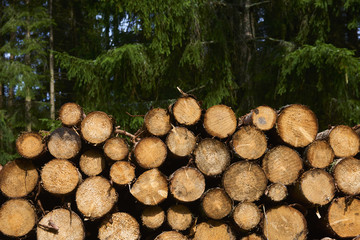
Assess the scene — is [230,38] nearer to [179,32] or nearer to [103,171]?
[179,32]

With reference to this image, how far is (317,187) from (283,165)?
1.16ft

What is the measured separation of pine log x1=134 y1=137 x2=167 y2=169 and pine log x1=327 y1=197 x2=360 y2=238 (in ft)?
5.39

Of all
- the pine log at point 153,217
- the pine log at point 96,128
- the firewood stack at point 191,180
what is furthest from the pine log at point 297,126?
the pine log at point 96,128

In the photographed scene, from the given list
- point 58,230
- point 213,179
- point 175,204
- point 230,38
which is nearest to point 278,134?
point 213,179

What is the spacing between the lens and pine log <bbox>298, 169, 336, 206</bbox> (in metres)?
2.88

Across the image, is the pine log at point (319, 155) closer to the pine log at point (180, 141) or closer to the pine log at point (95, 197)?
the pine log at point (180, 141)

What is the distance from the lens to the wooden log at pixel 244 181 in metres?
2.86

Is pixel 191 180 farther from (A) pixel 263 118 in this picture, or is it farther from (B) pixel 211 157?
(A) pixel 263 118

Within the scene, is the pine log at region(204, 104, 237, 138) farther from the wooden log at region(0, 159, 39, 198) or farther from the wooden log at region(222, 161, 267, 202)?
the wooden log at region(0, 159, 39, 198)

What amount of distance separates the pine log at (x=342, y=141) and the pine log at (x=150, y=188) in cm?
165

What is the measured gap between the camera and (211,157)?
2.91m

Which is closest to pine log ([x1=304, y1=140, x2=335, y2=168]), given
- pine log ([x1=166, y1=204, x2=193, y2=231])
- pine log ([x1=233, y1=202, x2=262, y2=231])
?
pine log ([x1=233, y1=202, x2=262, y2=231])

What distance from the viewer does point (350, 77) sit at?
5352 mm

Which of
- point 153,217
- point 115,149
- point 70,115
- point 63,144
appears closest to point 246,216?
point 153,217
